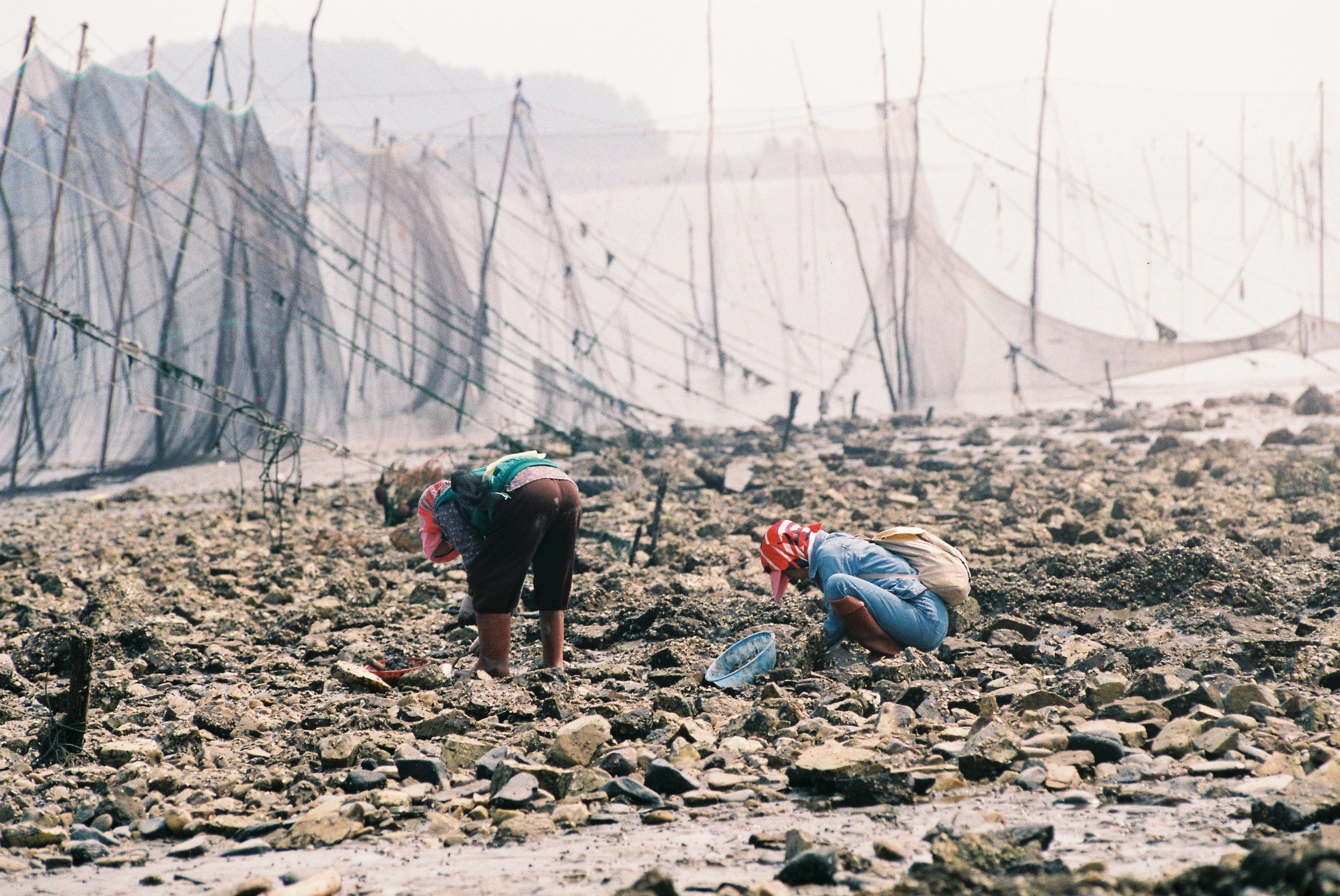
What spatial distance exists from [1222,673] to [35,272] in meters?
17.3

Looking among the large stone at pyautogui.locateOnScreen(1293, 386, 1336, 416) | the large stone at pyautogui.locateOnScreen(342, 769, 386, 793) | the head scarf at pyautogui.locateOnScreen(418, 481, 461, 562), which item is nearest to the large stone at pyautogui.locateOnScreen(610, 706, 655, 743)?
the large stone at pyautogui.locateOnScreen(342, 769, 386, 793)

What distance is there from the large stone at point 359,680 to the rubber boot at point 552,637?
68 centimetres

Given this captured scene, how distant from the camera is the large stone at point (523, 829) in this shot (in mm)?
3195

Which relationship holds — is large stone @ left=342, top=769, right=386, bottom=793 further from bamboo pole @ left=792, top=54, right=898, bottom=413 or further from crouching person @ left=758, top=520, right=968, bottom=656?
bamboo pole @ left=792, top=54, right=898, bottom=413

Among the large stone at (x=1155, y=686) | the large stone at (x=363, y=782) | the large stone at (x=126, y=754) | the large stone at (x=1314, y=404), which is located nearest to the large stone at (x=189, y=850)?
the large stone at (x=363, y=782)

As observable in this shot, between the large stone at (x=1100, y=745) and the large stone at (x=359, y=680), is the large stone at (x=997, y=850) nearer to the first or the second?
Result: the large stone at (x=1100, y=745)

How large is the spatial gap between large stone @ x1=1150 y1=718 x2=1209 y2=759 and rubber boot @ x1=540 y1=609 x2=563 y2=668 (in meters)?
2.52

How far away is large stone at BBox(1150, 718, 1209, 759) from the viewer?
343 centimetres

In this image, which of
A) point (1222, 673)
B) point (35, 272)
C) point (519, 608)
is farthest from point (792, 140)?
point (1222, 673)

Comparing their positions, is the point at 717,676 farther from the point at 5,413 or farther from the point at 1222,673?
the point at 5,413

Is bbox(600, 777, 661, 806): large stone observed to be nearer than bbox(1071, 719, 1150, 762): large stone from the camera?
Yes

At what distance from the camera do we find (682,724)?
4.00 metres

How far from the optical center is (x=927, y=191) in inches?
968

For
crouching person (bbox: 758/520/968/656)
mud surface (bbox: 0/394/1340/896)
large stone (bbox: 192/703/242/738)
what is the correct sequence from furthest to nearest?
crouching person (bbox: 758/520/968/656)
large stone (bbox: 192/703/242/738)
mud surface (bbox: 0/394/1340/896)
